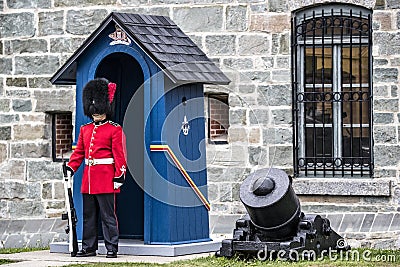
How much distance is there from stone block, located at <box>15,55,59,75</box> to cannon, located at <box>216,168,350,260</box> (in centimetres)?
422

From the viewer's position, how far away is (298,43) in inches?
512

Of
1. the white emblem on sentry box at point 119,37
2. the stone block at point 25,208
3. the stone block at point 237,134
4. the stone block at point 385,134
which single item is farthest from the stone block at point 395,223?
the stone block at point 25,208

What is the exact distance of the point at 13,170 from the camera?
13836mm

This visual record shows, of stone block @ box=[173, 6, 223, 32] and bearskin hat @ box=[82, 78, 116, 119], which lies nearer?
bearskin hat @ box=[82, 78, 116, 119]

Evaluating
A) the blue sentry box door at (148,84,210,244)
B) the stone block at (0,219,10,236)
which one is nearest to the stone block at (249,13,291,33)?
the blue sentry box door at (148,84,210,244)

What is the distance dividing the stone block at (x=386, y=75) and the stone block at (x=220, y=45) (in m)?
1.69

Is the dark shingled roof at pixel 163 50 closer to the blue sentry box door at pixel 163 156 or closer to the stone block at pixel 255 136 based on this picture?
the blue sentry box door at pixel 163 156

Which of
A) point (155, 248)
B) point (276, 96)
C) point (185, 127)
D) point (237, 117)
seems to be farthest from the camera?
point (237, 117)

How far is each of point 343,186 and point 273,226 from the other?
108 inches

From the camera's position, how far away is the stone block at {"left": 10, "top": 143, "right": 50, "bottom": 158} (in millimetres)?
13750

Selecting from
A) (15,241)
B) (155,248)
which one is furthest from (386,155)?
(15,241)

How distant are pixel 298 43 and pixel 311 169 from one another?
1.46 metres

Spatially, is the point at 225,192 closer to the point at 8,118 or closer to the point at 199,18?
the point at 199,18

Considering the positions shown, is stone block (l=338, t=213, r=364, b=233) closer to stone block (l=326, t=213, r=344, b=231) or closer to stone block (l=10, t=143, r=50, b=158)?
stone block (l=326, t=213, r=344, b=231)
